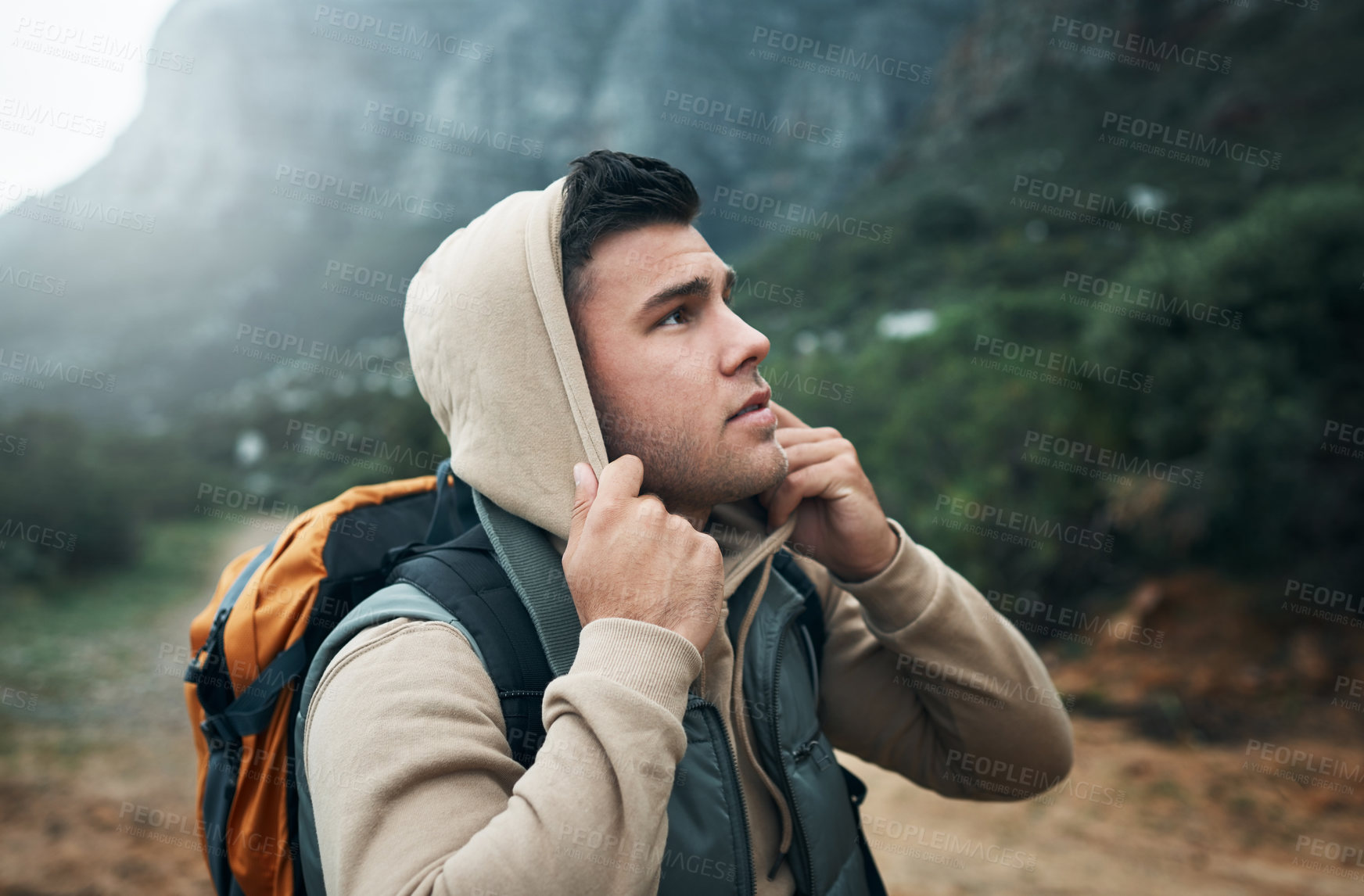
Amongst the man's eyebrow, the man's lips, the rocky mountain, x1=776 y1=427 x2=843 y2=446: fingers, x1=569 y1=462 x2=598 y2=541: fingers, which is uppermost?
the man's eyebrow

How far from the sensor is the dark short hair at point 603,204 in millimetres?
1783

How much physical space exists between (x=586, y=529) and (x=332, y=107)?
312 feet

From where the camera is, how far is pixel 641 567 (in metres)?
1.37

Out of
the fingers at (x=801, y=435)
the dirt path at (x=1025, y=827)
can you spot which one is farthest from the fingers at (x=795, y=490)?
the dirt path at (x=1025, y=827)

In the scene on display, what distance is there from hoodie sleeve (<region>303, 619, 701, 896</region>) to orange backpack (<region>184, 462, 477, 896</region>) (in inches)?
15.9

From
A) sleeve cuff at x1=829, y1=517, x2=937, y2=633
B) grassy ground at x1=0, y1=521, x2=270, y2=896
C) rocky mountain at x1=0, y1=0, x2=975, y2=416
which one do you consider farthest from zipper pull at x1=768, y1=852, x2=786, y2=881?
rocky mountain at x1=0, y1=0, x2=975, y2=416

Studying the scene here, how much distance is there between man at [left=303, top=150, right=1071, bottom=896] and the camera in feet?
3.77

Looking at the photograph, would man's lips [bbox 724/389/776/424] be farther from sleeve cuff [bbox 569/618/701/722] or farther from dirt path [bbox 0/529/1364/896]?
dirt path [bbox 0/529/1364/896]

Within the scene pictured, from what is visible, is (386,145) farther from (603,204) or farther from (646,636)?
(646,636)

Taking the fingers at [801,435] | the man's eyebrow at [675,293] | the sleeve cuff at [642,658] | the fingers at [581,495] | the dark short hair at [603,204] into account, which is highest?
the dark short hair at [603,204]

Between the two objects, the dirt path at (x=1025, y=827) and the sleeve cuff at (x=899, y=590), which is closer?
the sleeve cuff at (x=899, y=590)

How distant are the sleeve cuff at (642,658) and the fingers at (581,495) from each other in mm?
237

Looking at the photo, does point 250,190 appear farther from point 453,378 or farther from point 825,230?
point 453,378

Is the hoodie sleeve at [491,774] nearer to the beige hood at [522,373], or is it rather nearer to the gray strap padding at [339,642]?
the gray strap padding at [339,642]
